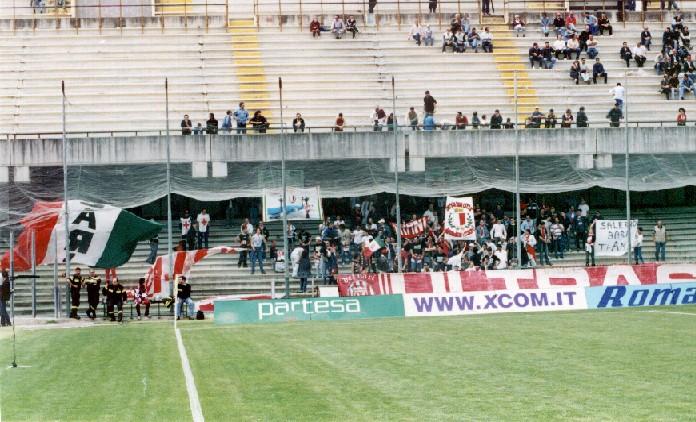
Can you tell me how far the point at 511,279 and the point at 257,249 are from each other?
401 inches

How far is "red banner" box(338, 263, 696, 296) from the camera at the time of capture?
4125 centimetres

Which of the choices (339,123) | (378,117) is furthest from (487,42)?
(339,123)

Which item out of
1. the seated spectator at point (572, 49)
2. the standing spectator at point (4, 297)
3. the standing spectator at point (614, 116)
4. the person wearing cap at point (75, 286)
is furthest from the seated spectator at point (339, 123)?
the standing spectator at point (4, 297)

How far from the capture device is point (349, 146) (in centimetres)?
4950

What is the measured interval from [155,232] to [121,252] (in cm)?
151

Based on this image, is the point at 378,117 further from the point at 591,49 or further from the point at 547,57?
the point at 591,49

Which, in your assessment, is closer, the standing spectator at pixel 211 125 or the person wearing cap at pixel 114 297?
the person wearing cap at pixel 114 297

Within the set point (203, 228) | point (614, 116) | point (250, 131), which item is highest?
point (614, 116)

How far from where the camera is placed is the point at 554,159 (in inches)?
1994

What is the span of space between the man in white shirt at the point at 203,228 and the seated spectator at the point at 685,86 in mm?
23120

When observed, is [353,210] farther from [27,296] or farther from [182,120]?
[27,296]

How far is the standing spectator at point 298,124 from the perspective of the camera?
49156 mm

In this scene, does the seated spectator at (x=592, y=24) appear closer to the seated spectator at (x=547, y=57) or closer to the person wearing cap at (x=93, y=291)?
the seated spectator at (x=547, y=57)

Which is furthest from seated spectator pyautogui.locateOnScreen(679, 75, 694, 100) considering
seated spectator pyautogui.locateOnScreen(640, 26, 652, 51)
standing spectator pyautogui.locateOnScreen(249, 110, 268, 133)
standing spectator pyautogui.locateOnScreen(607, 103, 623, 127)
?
standing spectator pyautogui.locateOnScreen(249, 110, 268, 133)
